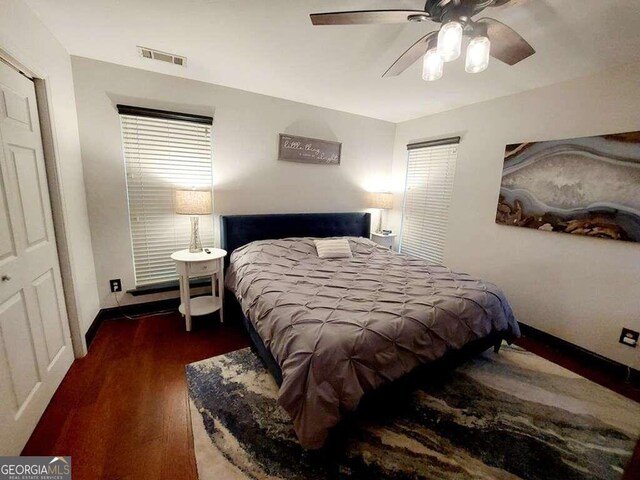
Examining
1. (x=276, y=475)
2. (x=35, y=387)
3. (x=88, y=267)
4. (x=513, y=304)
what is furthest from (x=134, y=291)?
(x=513, y=304)

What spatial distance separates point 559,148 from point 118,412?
Answer: 12.7 feet

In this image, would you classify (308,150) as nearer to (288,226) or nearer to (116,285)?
(288,226)

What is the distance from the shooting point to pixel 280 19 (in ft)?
5.25

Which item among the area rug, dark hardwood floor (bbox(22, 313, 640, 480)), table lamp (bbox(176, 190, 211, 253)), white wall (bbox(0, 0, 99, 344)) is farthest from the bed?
white wall (bbox(0, 0, 99, 344))

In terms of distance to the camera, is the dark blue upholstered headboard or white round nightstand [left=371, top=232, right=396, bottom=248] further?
white round nightstand [left=371, top=232, right=396, bottom=248]

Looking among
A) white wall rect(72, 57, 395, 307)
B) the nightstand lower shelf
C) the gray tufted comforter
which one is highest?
white wall rect(72, 57, 395, 307)

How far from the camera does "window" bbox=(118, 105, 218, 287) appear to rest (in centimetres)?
243

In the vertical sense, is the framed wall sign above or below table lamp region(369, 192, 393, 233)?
above

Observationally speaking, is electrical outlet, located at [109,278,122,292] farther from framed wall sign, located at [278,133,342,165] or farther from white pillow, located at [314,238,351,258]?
framed wall sign, located at [278,133,342,165]

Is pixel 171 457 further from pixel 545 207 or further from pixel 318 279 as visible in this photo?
pixel 545 207

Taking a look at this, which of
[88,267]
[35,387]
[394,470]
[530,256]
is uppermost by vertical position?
[530,256]

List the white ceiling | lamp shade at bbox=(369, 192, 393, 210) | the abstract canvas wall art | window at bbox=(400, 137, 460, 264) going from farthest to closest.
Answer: lamp shade at bbox=(369, 192, 393, 210)
window at bbox=(400, 137, 460, 264)
the abstract canvas wall art
the white ceiling

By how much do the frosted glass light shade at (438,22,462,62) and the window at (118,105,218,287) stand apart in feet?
7.35

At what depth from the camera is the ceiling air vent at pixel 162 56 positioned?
203 cm
